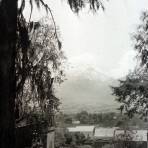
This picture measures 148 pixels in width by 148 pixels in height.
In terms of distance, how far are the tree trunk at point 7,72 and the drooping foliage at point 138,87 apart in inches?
540

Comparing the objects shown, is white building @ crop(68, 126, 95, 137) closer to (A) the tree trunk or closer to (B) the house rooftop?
(B) the house rooftop

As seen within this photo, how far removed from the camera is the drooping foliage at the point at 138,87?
2229cm

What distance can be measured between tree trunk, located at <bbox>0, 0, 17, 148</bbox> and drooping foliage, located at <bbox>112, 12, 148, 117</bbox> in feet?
45.0

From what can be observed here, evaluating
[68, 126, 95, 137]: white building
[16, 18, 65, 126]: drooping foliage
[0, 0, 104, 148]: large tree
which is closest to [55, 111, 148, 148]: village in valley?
[68, 126, 95, 137]: white building

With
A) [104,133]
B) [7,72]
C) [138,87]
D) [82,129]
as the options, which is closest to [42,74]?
[7,72]

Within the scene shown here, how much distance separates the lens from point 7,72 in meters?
8.28

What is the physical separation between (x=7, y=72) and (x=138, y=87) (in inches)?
677

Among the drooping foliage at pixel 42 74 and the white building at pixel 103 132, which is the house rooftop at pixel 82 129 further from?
the drooping foliage at pixel 42 74

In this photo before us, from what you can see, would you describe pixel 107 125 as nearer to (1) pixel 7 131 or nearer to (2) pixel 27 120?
(2) pixel 27 120

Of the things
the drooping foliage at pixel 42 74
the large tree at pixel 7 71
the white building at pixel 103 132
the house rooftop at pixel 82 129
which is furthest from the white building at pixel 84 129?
the large tree at pixel 7 71

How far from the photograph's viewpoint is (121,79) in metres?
27.3

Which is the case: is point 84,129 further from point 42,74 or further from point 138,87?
point 42,74

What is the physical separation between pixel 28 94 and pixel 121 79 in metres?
9.57

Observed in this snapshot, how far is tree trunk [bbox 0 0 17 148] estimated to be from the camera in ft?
26.6
